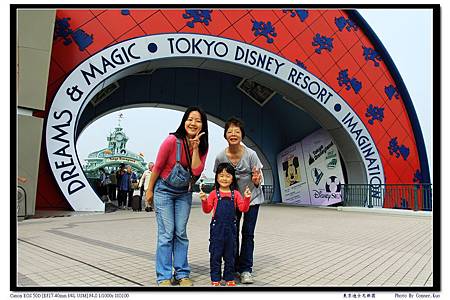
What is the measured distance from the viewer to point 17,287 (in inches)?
108

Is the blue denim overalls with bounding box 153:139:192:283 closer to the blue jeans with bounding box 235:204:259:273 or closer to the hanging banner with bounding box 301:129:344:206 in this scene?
the blue jeans with bounding box 235:204:259:273

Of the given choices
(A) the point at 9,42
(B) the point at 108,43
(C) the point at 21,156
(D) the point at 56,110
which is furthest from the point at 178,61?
(A) the point at 9,42

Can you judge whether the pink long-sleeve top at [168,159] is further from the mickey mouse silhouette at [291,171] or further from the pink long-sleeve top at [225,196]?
the mickey mouse silhouette at [291,171]

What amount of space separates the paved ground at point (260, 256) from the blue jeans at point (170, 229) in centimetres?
19

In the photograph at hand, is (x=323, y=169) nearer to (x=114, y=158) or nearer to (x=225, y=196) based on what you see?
(x=225, y=196)

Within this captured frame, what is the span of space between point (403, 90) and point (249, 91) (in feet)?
20.7

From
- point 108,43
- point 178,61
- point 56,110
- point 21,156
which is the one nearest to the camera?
point 21,156

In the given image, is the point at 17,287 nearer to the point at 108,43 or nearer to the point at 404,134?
the point at 108,43

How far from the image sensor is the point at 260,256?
4.12 meters

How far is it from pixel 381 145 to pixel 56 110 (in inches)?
421

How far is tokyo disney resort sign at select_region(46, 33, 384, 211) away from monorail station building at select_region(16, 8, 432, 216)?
0.09 feet

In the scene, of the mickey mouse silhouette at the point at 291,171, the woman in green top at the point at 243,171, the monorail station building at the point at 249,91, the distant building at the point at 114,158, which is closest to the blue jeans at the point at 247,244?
the woman in green top at the point at 243,171

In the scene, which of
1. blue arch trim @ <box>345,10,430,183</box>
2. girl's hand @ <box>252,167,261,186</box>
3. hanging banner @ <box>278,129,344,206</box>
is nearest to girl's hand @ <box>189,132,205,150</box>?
girl's hand @ <box>252,167,261,186</box>

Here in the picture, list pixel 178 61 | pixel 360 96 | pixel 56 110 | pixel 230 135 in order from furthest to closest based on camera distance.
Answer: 1. pixel 360 96
2. pixel 178 61
3. pixel 56 110
4. pixel 230 135
